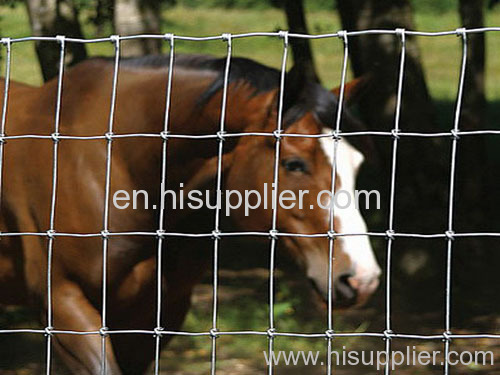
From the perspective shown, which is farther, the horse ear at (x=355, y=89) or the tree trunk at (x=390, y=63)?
the tree trunk at (x=390, y=63)

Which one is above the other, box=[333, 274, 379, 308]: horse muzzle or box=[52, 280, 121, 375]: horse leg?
box=[333, 274, 379, 308]: horse muzzle

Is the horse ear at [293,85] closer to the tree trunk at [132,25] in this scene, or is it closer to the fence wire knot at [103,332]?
the fence wire knot at [103,332]

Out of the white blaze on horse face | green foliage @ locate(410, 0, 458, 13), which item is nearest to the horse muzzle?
the white blaze on horse face

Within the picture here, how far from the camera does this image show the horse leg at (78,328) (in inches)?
140

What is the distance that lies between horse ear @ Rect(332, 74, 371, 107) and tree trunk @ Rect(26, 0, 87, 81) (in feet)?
9.24

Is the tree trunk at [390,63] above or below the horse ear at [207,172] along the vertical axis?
above

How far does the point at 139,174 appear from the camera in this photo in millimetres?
3740

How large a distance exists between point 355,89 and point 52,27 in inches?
119

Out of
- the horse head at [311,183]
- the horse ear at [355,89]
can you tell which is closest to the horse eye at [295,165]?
the horse head at [311,183]

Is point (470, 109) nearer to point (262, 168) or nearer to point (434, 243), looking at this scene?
point (434, 243)

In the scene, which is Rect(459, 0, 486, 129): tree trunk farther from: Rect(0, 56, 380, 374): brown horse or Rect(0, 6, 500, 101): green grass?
Rect(0, 6, 500, 101): green grass

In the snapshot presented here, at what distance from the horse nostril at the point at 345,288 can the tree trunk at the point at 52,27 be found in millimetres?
3309

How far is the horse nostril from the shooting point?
11.1 ft

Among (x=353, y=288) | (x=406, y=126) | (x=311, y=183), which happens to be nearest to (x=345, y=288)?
(x=353, y=288)
